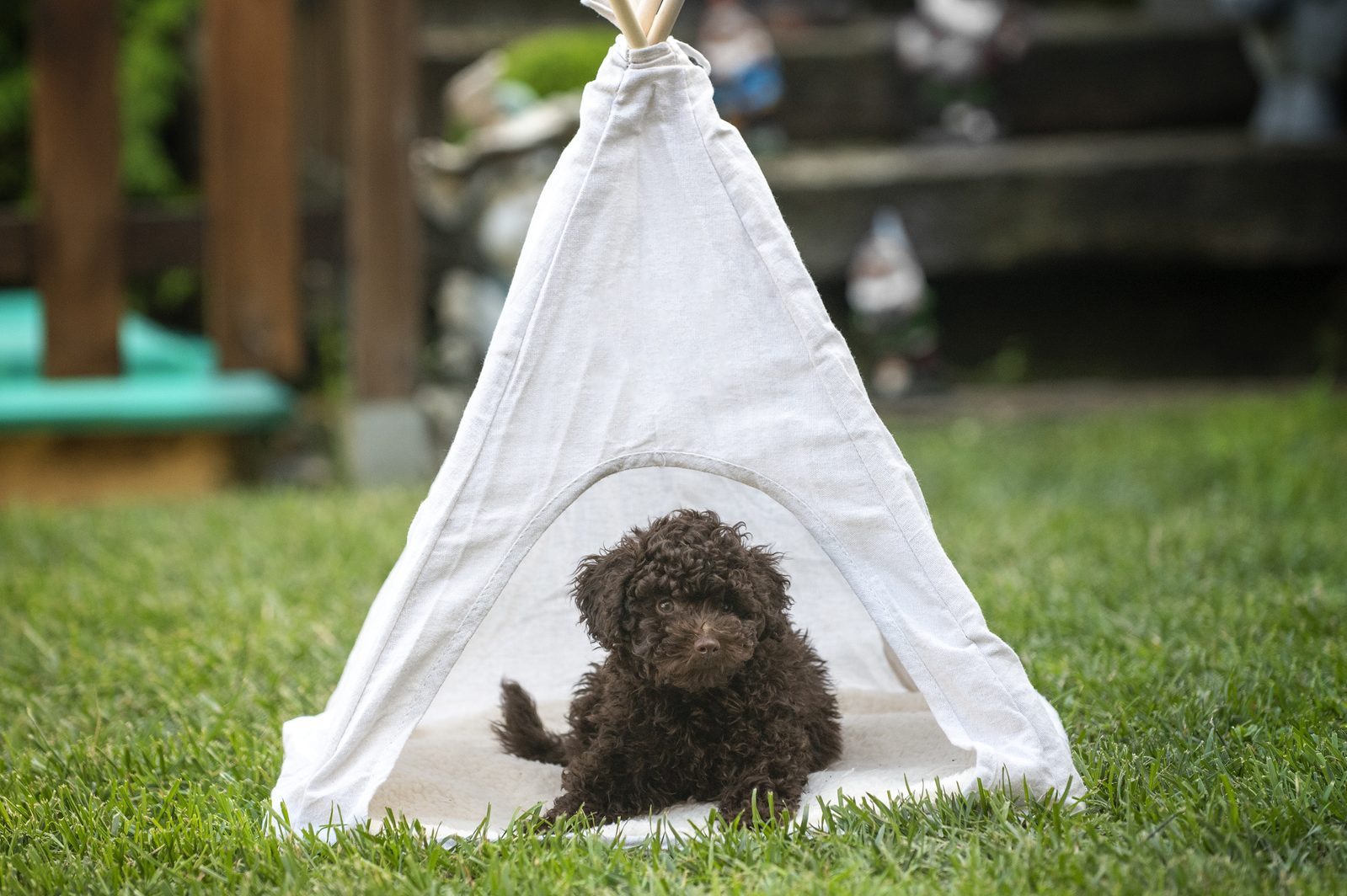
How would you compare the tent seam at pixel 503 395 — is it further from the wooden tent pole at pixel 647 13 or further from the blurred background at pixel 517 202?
the blurred background at pixel 517 202

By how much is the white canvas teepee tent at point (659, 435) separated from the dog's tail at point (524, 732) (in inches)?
7.1

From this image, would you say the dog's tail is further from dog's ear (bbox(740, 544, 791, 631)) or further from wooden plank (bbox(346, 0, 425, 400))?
wooden plank (bbox(346, 0, 425, 400))

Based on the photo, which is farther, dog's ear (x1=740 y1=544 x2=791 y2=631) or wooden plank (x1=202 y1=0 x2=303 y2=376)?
wooden plank (x1=202 y1=0 x2=303 y2=376)

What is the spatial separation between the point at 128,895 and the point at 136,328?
5524mm

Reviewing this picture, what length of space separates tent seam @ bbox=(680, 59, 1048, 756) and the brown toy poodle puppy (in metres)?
0.22

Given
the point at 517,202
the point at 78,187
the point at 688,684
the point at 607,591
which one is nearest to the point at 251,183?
the point at 78,187

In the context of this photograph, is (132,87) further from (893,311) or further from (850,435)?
(850,435)

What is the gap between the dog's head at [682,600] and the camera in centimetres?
203

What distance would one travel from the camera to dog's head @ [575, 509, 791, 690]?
203 cm

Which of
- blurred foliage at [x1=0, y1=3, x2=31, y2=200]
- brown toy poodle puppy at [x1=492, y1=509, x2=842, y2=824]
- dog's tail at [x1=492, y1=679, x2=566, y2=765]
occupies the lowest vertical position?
dog's tail at [x1=492, y1=679, x2=566, y2=765]

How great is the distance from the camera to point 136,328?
693cm

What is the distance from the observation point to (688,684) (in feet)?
6.78

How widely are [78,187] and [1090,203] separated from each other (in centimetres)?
502

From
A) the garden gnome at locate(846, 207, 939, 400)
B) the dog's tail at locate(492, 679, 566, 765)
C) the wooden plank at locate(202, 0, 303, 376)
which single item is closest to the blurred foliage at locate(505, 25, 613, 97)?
the wooden plank at locate(202, 0, 303, 376)
